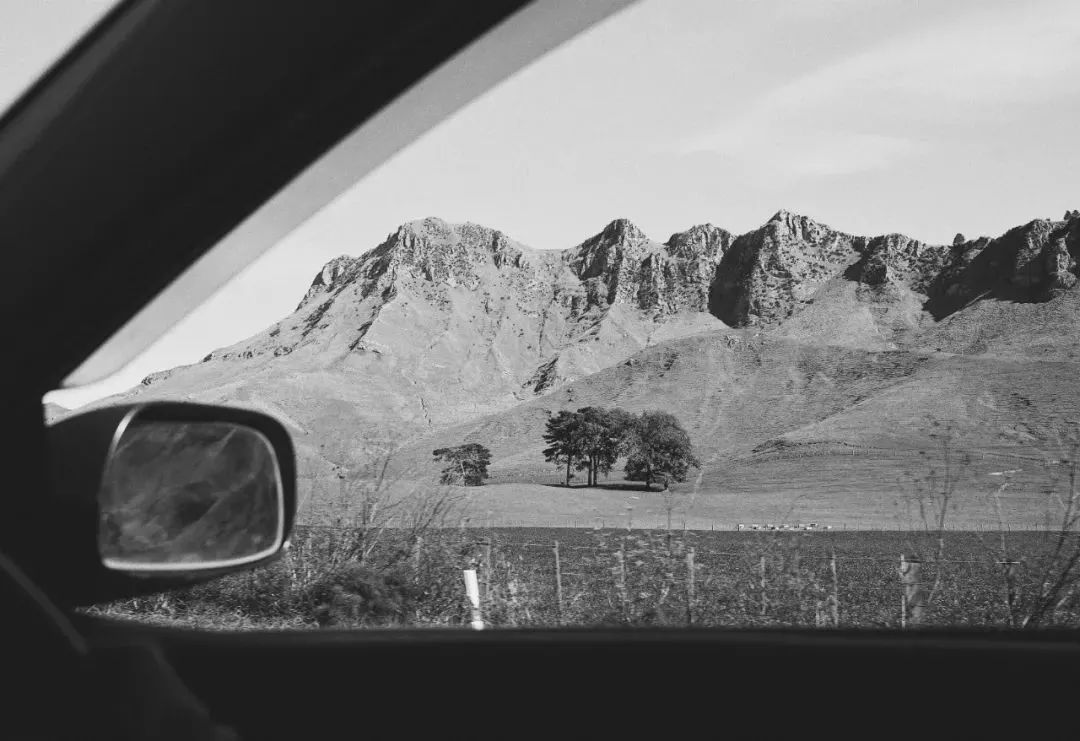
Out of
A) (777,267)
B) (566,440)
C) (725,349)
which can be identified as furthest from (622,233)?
(566,440)

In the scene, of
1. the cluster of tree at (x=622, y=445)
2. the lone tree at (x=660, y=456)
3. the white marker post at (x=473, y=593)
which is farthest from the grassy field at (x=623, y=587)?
the cluster of tree at (x=622, y=445)

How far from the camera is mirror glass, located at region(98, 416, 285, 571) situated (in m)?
1.29

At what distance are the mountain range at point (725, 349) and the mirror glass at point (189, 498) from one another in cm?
3558

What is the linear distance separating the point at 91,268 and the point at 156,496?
33 cm

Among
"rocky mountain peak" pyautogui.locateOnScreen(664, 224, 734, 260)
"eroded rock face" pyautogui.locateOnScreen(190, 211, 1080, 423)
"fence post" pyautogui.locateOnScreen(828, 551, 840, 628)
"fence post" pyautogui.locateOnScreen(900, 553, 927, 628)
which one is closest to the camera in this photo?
"fence post" pyautogui.locateOnScreen(900, 553, 927, 628)

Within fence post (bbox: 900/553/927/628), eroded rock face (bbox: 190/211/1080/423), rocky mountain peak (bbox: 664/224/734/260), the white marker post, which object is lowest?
the white marker post

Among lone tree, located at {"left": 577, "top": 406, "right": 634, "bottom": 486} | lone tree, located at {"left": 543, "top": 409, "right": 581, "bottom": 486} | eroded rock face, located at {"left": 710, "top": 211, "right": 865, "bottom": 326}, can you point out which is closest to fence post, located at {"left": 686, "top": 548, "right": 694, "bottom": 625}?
lone tree, located at {"left": 577, "top": 406, "right": 634, "bottom": 486}

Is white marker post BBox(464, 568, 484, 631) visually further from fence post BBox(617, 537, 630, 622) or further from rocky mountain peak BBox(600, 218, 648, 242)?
rocky mountain peak BBox(600, 218, 648, 242)

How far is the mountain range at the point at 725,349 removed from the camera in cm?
6856

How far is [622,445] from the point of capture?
235ft

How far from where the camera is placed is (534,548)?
11359 millimetres

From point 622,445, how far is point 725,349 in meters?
42.0

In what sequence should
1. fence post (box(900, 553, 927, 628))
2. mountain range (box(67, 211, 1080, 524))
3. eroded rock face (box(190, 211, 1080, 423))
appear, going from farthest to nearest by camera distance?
1. eroded rock face (box(190, 211, 1080, 423))
2. mountain range (box(67, 211, 1080, 524))
3. fence post (box(900, 553, 927, 628))

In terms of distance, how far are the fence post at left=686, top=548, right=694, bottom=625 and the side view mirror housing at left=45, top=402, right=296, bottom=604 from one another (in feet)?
16.1
